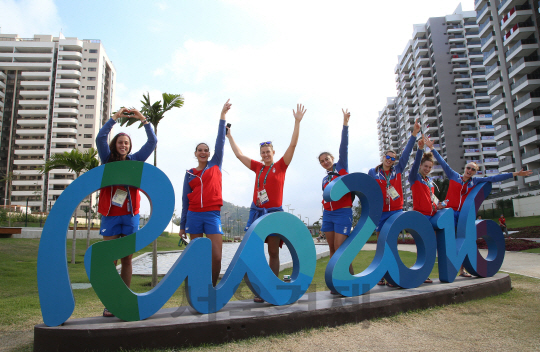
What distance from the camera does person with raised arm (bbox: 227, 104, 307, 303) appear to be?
14.6 feet

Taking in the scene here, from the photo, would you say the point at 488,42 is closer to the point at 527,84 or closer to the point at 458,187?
the point at 527,84

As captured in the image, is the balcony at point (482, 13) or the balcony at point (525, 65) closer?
the balcony at point (525, 65)

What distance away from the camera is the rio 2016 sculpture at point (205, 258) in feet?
11.0

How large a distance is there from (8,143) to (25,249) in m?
67.4

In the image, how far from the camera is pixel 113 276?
11.3 ft

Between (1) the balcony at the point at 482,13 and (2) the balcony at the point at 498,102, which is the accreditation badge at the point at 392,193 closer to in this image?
(2) the balcony at the point at 498,102

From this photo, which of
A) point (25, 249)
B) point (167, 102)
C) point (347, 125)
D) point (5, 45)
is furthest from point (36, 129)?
point (347, 125)

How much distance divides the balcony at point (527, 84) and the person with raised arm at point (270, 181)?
5070 cm

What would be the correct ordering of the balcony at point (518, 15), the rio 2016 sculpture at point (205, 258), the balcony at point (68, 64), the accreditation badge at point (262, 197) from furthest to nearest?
the balcony at point (68, 64) < the balcony at point (518, 15) < the accreditation badge at point (262, 197) < the rio 2016 sculpture at point (205, 258)

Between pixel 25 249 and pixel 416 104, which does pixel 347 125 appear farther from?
pixel 416 104

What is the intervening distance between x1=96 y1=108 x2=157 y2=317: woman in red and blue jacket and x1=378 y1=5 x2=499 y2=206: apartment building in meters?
72.2

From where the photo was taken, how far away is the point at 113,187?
12.4 feet

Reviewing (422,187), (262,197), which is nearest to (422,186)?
(422,187)

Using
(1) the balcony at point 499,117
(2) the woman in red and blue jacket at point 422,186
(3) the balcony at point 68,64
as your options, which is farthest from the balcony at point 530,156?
(3) the balcony at point 68,64
